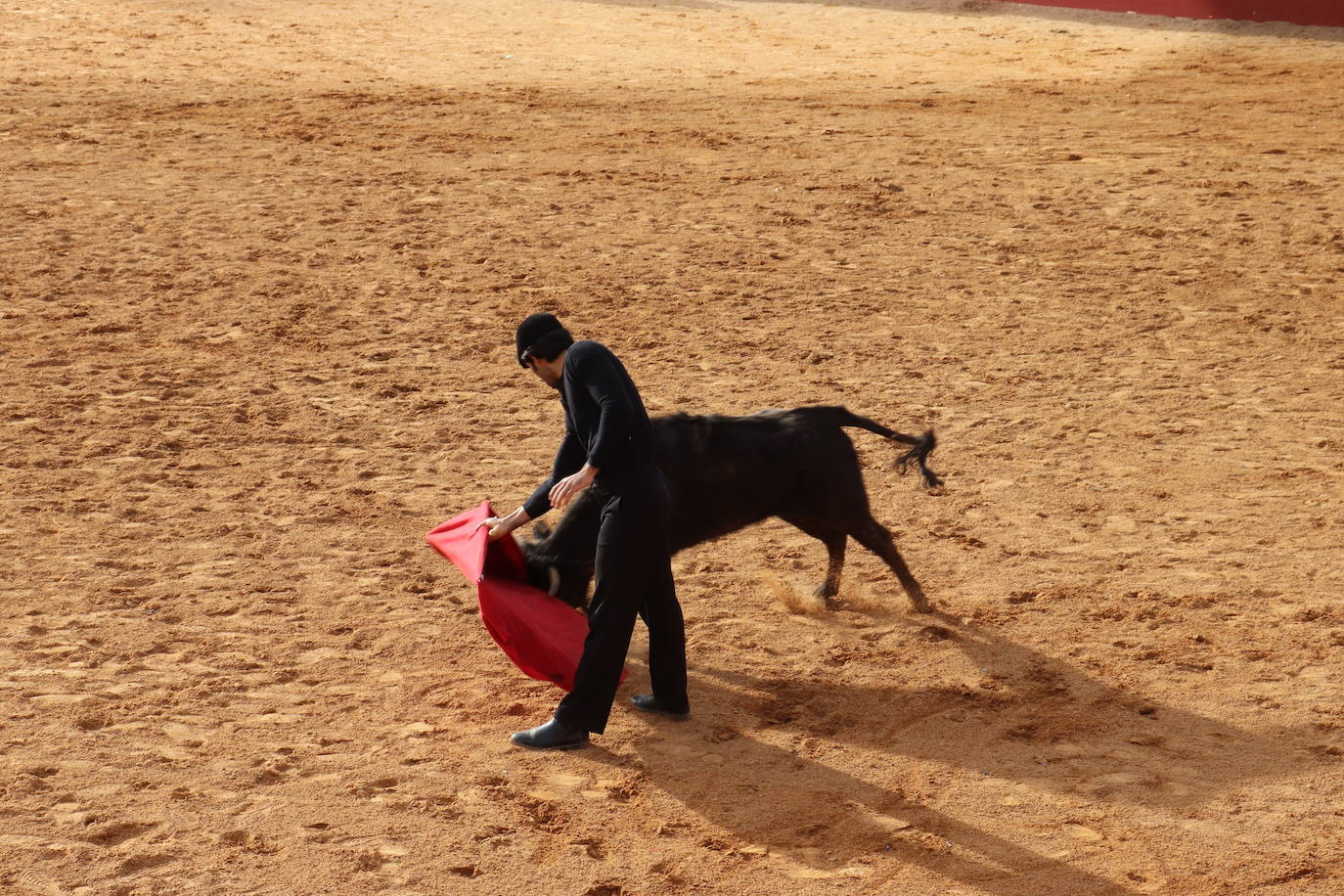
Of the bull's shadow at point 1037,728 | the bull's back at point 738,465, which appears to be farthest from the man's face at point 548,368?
the bull's shadow at point 1037,728

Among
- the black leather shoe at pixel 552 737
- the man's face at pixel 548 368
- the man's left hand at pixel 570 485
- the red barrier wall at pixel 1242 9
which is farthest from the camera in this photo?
the red barrier wall at pixel 1242 9

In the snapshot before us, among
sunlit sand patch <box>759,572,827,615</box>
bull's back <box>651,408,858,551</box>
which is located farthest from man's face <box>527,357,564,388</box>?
sunlit sand patch <box>759,572,827,615</box>

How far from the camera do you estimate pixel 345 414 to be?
9.64 m

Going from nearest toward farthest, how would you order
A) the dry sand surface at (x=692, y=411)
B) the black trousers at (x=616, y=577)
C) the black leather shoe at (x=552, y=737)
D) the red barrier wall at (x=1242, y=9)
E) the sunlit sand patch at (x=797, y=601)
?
the dry sand surface at (x=692, y=411) → the black trousers at (x=616, y=577) → the black leather shoe at (x=552, y=737) → the sunlit sand patch at (x=797, y=601) → the red barrier wall at (x=1242, y=9)

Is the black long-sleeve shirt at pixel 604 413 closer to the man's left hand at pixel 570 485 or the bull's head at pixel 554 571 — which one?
the man's left hand at pixel 570 485

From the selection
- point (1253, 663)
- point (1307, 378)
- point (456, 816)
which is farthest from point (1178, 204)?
point (456, 816)

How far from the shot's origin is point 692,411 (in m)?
9.75

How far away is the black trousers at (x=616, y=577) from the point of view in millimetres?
5805

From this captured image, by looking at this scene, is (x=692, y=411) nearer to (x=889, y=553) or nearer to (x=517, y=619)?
(x=889, y=553)

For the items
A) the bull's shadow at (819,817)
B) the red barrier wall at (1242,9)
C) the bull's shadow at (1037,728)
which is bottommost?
the bull's shadow at (819,817)

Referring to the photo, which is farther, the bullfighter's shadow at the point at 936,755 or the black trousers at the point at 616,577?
the black trousers at the point at 616,577

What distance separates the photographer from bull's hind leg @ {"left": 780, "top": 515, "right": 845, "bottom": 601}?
23.3 feet

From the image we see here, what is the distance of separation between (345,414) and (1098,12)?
17381 millimetres

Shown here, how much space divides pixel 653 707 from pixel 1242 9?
64.1 ft
